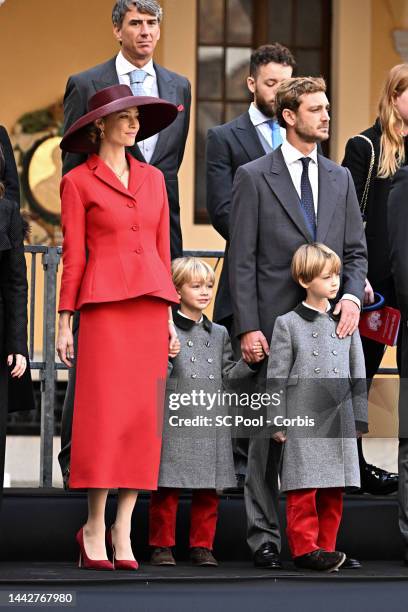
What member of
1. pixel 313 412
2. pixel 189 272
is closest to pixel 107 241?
pixel 189 272

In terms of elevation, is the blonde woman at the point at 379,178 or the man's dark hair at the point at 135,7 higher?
the man's dark hair at the point at 135,7

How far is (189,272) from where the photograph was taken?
22.6 feet

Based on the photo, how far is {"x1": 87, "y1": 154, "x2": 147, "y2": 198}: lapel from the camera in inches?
265

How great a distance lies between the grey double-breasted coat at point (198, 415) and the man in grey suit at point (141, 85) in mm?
533

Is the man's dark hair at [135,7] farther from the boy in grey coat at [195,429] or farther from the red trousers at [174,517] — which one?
the red trousers at [174,517]

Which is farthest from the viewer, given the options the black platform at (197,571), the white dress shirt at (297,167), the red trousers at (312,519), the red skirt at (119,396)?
the white dress shirt at (297,167)

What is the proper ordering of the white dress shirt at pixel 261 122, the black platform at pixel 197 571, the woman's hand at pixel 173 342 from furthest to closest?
the white dress shirt at pixel 261 122, the woman's hand at pixel 173 342, the black platform at pixel 197 571

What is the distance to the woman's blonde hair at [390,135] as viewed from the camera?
25.0 ft

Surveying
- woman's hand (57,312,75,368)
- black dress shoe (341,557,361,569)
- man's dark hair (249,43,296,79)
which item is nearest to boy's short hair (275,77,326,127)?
man's dark hair (249,43,296,79)

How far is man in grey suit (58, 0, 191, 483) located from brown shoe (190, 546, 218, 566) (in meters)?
0.66

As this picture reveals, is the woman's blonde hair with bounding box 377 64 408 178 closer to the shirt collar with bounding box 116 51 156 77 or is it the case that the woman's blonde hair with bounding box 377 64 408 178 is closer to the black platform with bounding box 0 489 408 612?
the shirt collar with bounding box 116 51 156 77

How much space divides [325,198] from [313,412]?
0.89 metres

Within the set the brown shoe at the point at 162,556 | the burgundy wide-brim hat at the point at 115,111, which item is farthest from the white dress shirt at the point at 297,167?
the brown shoe at the point at 162,556

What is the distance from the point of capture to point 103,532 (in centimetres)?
663
